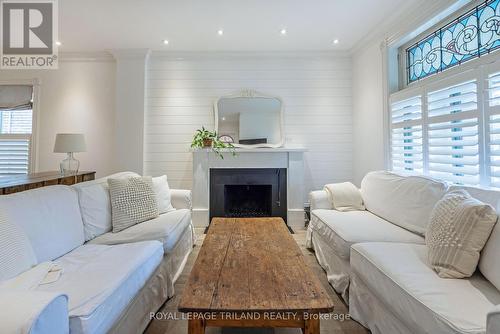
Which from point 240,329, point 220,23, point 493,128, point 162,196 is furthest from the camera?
point 220,23

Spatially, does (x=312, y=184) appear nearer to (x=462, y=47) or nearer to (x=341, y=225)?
(x=341, y=225)

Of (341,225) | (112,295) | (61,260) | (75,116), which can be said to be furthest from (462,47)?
(75,116)

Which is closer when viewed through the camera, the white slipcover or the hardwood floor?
the hardwood floor

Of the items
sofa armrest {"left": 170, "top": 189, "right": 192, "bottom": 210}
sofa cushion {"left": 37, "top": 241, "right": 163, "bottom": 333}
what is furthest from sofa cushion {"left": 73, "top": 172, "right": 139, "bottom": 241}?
sofa armrest {"left": 170, "top": 189, "right": 192, "bottom": 210}

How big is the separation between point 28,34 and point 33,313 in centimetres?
399

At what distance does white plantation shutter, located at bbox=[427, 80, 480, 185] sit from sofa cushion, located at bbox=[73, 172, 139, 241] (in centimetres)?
312

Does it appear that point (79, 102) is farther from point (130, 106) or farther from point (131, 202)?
point (131, 202)

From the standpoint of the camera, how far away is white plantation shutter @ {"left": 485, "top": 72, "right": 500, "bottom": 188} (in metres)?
1.90

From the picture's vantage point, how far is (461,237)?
54.9 inches

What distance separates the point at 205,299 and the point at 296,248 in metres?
0.84

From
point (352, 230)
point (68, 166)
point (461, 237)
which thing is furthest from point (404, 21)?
point (68, 166)

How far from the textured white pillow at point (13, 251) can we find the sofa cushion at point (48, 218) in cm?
8

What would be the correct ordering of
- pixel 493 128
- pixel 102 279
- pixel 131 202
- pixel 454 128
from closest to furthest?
pixel 102 279 → pixel 493 128 → pixel 454 128 → pixel 131 202

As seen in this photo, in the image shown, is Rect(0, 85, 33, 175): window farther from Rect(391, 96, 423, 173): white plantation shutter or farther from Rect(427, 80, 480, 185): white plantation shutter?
Rect(427, 80, 480, 185): white plantation shutter
